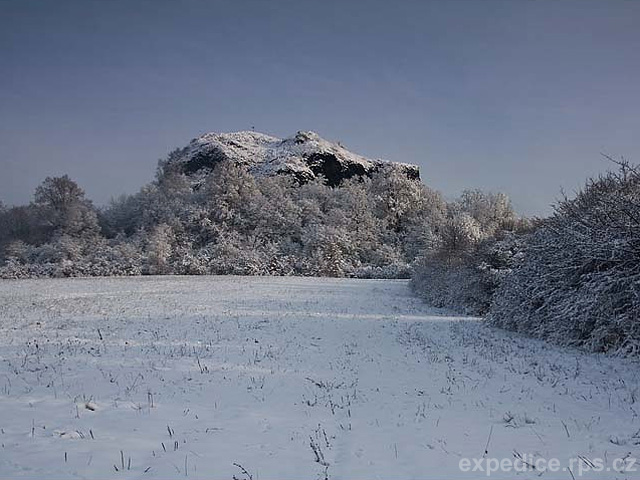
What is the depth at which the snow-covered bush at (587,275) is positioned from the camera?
11391 mm

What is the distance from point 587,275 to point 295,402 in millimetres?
9951

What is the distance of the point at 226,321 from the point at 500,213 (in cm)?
5128

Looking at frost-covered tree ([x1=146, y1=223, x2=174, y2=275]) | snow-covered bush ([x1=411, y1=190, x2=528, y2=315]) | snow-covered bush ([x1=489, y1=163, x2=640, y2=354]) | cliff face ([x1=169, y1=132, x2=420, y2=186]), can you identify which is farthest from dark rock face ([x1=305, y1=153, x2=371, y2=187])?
snow-covered bush ([x1=489, y1=163, x2=640, y2=354])

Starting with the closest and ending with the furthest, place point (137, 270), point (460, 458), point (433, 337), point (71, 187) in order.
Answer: point (460, 458)
point (433, 337)
point (137, 270)
point (71, 187)

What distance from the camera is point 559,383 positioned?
30.8 feet

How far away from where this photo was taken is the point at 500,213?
57.8 m

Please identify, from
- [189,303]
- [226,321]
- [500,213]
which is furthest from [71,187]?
[500,213]

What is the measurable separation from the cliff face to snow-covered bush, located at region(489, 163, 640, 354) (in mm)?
56419

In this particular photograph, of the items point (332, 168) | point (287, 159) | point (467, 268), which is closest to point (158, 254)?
point (467, 268)

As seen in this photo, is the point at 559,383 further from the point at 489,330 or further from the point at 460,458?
the point at 489,330

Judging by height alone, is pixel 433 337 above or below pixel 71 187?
below

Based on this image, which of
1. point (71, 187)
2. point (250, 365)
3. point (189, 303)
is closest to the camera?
point (250, 365)

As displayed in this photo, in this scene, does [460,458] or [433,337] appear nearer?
[460,458]

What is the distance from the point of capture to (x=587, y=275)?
12.4m
